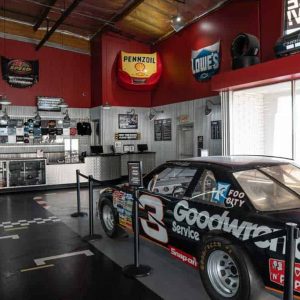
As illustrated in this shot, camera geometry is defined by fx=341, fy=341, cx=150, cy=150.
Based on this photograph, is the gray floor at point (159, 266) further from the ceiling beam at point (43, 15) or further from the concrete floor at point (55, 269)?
the ceiling beam at point (43, 15)

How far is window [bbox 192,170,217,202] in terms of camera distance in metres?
3.22

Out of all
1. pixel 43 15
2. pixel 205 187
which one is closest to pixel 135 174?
pixel 205 187

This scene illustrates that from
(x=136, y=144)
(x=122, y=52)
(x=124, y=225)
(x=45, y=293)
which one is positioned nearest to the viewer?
(x=45, y=293)

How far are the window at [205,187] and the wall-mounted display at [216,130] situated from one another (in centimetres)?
618

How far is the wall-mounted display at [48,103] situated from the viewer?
12.2 metres

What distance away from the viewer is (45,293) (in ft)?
10.8

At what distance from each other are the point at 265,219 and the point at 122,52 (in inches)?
407

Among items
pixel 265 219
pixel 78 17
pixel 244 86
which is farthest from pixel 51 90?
pixel 265 219

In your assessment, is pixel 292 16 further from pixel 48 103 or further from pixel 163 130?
pixel 48 103

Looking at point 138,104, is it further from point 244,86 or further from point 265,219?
point 265,219

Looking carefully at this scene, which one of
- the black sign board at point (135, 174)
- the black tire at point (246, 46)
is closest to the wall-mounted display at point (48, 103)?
the black tire at point (246, 46)

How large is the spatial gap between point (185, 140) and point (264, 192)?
845 cm

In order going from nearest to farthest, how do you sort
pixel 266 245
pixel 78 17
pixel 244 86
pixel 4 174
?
pixel 266 245
pixel 244 86
pixel 4 174
pixel 78 17

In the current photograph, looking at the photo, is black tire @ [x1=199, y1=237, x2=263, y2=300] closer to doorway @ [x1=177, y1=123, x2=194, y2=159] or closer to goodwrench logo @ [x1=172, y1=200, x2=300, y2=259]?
goodwrench logo @ [x1=172, y1=200, x2=300, y2=259]
